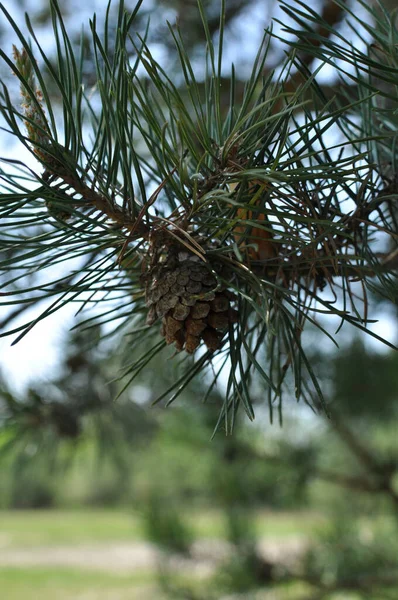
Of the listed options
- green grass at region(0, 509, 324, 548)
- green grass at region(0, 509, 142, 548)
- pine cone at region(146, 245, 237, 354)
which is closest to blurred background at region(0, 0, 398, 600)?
pine cone at region(146, 245, 237, 354)

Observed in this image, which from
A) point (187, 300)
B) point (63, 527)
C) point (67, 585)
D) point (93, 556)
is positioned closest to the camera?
point (187, 300)

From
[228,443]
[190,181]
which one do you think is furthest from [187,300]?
[228,443]

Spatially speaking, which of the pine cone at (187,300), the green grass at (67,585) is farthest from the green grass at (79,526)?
the pine cone at (187,300)

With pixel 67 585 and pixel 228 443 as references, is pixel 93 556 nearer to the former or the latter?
pixel 67 585

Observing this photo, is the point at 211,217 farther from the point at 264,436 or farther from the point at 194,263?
the point at 264,436

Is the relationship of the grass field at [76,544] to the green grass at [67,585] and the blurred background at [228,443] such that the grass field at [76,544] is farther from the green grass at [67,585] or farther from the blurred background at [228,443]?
the blurred background at [228,443]

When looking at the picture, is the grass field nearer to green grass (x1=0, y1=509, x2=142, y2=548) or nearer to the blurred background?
green grass (x1=0, y1=509, x2=142, y2=548)

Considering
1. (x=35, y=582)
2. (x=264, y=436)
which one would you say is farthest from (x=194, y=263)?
(x=35, y=582)
